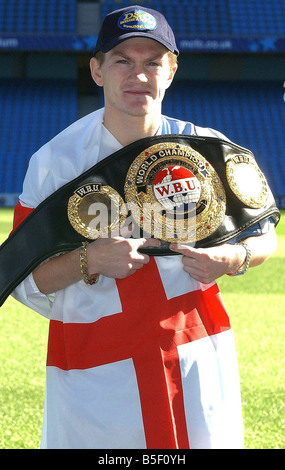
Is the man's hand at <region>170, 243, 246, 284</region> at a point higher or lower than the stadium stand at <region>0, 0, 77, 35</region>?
lower

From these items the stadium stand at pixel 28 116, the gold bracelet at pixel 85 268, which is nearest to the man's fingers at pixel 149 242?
the gold bracelet at pixel 85 268

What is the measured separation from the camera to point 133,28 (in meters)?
1.33

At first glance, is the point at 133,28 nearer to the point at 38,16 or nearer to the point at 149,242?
the point at 149,242

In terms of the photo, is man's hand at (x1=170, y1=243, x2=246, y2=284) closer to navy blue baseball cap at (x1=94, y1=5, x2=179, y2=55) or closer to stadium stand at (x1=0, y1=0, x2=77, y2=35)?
navy blue baseball cap at (x1=94, y1=5, x2=179, y2=55)

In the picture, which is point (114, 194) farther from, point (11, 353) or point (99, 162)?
point (11, 353)

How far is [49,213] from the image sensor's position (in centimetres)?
138

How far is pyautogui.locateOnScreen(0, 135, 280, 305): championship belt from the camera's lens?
136 centimetres

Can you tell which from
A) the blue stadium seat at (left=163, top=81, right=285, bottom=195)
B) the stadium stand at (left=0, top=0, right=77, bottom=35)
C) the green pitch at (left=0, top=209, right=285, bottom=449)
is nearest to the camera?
the green pitch at (left=0, top=209, right=285, bottom=449)

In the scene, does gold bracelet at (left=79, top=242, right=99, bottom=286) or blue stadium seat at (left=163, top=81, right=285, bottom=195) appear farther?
blue stadium seat at (left=163, top=81, right=285, bottom=195)

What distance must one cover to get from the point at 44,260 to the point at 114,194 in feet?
0.67

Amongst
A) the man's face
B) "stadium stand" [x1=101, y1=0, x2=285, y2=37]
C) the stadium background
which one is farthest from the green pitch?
"stadium stand" [x1=101, y1=0, x2=285, y2=37]

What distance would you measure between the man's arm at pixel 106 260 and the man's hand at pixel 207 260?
7 cm

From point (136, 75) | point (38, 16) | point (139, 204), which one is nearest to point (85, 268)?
point (139, 204)

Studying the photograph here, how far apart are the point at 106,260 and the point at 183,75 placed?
19.7 m
